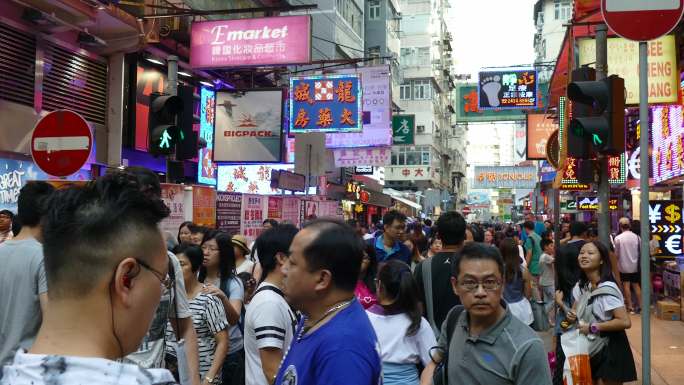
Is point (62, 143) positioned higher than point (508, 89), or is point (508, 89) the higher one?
point (508, 89)

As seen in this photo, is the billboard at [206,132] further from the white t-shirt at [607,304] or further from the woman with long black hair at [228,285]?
the white t-shirt at [607,304]

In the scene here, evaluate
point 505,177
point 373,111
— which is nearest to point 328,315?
point 373,111

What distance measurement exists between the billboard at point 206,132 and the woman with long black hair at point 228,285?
13312 millimetres

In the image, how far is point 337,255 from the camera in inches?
104

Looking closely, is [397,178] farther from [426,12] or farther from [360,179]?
[360,179]

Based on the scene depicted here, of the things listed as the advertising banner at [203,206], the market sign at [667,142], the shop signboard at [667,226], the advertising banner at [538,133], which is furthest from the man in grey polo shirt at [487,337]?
the advertising banner at [538,133]

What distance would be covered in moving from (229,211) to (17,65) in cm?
464

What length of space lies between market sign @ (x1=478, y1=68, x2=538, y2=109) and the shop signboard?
11.0m

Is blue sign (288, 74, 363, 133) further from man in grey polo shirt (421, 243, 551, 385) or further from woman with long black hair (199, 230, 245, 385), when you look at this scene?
man in grey polo shirt (421, 243, 551, 385)

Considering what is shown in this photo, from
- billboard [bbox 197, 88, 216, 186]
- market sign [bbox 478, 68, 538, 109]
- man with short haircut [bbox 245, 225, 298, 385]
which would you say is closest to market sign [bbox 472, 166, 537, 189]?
market sign [bbox 478, 68, 538, 109]

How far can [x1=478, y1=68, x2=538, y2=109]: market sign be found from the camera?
81.1 feet

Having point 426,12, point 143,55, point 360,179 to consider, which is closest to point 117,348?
point 143,55

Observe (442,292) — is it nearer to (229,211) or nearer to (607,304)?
(607,304)

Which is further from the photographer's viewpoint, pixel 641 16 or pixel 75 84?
pixel 75 84
